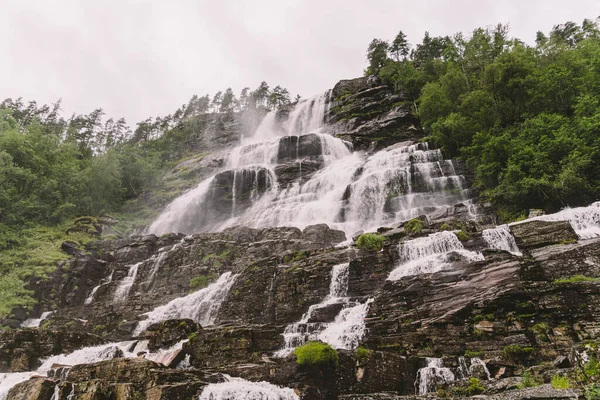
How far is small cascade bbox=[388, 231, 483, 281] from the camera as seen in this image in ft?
52.6

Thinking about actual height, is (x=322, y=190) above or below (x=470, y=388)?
above

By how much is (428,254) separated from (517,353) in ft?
22.1

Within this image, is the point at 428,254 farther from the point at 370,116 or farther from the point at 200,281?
the point at 370,116

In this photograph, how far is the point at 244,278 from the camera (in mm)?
20906

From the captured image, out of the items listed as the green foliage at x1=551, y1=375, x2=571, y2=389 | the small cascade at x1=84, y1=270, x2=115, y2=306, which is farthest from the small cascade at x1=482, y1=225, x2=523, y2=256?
the small cascade at x1=84, y1=270, x2=115, y2=306

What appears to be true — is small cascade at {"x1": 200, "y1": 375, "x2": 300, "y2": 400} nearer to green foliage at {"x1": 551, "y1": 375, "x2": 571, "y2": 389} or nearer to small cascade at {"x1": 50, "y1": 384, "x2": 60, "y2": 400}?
small cascade at {"x1": 50, "y1": 384, "x2": 60, "y2": 400}

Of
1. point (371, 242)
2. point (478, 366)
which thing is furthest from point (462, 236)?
point (478, 366)

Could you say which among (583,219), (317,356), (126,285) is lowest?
(317,356)

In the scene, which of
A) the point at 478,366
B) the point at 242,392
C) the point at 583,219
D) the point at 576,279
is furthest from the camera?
the point at 583,219

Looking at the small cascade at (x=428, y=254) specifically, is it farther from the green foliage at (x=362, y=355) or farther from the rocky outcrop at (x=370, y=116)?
the rocky outcrop at (x=370, y=116)

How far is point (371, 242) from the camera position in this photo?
19.1 metres

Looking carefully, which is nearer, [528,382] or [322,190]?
[528,382]

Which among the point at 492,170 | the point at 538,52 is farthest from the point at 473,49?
the point at 492,170

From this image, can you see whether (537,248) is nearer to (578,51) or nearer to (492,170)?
(492,170)
